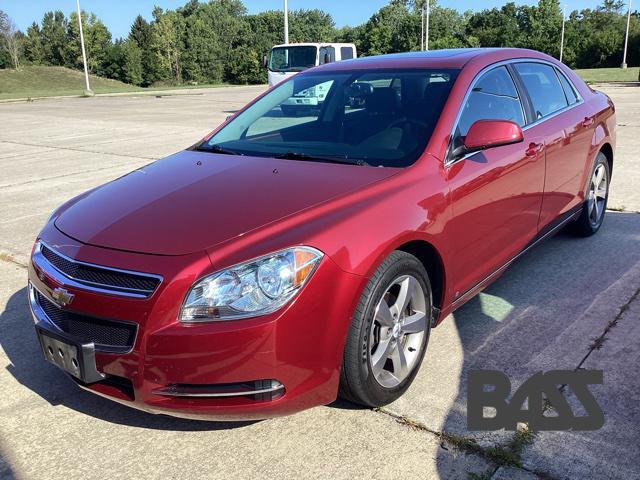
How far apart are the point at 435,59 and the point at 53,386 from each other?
294 cm

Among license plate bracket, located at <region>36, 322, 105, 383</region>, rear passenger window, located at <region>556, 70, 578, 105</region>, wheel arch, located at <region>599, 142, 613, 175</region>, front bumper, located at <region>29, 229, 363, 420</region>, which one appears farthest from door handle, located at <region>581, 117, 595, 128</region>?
license plate bracket, located at <region>36, 322, 105, 383</region>

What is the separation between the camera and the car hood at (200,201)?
2566mm

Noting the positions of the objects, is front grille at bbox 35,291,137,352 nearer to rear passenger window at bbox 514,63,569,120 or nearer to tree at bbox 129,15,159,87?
rear passenger window at bbox 514,63,569,120

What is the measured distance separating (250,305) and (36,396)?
151cm

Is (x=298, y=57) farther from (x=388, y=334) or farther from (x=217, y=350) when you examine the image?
(x=217, y=350)

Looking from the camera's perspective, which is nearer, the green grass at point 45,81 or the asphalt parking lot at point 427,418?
the asphalt parking lot at point 427,418

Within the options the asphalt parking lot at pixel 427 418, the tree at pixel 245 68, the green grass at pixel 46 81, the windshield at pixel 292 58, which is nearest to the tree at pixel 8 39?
the green grass at pixel 46 81

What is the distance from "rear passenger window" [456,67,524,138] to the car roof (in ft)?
0.40

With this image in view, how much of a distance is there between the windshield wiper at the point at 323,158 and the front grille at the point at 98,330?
4.59 feet

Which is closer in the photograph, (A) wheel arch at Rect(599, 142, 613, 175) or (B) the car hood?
(B) the car hood

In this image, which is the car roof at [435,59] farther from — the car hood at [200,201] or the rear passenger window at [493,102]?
the car hood at [200,201]

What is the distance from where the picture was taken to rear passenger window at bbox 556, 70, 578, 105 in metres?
4.79

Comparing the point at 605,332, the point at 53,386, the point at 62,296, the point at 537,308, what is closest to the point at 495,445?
the point at 605,332

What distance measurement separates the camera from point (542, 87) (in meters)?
4.45
